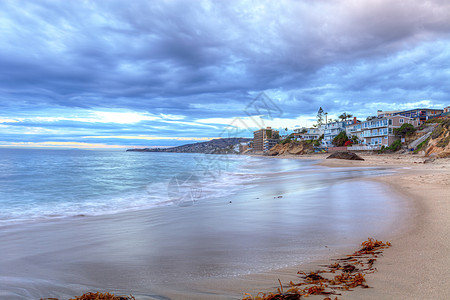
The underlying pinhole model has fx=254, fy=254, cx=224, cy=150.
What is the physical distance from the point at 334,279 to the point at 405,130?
6135 centimetres

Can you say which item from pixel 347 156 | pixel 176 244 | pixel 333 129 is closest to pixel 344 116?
pixel 333 129

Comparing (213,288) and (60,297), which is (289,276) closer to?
(213,288)

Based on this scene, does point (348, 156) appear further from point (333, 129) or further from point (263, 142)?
point (263, 142)

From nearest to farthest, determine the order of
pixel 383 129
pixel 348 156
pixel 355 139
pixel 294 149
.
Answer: pixel 348 156 → pixel 383 129 → pixel 355 139 → pixel 294 149

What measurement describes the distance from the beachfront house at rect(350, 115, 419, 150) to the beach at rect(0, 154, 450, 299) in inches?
2250

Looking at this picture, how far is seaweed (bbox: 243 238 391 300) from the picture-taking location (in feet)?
7.13

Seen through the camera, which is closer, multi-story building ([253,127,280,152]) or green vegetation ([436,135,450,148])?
green vegetation ([436,135,450,148])

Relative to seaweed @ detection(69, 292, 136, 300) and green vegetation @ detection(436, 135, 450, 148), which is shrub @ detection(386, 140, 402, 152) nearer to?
green vegetation @ detection(436, 135, 450, 148)

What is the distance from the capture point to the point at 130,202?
10.9 meters

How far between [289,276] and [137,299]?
1512 millimetres

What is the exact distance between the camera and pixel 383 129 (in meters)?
56.5

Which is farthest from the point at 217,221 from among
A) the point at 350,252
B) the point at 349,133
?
the point at 349,133

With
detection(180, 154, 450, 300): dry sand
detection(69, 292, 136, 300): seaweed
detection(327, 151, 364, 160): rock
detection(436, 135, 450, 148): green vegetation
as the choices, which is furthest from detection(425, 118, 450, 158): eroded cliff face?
detection(69, 292, 136, 300): seaweed

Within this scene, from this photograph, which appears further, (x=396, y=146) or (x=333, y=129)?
(x=333, y=129)
